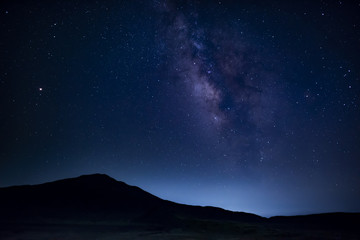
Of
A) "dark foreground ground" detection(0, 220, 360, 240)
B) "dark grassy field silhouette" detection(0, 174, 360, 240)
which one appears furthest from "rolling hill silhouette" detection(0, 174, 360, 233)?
"dark foreground ground" detection(0, 220, 360, 240)

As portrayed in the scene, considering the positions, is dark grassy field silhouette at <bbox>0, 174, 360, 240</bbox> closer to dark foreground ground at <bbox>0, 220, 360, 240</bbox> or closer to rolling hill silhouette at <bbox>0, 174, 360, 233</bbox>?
rolling hill silhouette at <bbox>0, 174, 360, 233</bbox>

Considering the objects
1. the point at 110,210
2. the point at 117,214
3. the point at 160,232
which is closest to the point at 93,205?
the point at 110,210

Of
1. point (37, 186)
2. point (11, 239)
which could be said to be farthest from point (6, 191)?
point (11, 239)

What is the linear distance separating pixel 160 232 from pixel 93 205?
114 feet

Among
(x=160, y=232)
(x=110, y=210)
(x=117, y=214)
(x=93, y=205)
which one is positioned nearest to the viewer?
(x=160, y=232)

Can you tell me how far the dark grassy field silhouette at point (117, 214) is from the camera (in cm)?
3991

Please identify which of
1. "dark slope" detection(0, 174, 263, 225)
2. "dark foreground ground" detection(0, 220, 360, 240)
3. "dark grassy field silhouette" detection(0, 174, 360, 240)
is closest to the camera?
"dark foreground ground" detection(0, 220, 360, 240)

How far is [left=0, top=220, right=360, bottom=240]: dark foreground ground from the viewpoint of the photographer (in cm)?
2705

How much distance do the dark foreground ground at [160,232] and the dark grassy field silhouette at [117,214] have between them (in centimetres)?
19

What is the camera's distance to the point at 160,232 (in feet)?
105

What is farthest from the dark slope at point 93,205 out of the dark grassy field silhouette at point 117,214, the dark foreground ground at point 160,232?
the dark foreground ground at point 160,232

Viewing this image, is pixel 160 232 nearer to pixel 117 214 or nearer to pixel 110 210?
pixel 117 214

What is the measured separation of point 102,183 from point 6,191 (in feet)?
86.1

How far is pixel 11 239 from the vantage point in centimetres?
2384
